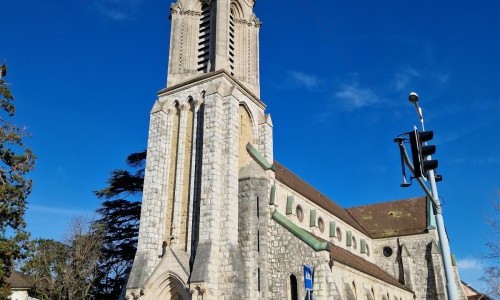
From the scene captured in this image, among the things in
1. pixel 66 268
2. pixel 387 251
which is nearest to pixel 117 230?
pixel 66 268

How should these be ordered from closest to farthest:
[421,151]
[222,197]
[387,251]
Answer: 1. [421,151]
2. [222,197]
3. [387,251]

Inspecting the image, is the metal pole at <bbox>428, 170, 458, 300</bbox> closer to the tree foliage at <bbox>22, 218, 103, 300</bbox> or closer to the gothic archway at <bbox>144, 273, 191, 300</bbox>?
the gothic archway at <bbox>144, 273, 191, 300</bbox>

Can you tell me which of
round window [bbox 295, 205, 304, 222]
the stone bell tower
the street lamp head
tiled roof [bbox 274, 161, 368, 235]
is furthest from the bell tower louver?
the street lamp head

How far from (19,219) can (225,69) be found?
40.2 ft

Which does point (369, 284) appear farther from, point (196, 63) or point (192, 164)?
point (196, 63)

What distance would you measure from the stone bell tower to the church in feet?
0.18

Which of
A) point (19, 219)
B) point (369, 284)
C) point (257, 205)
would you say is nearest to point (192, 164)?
point (257, 205)

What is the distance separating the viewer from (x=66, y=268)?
24.5m

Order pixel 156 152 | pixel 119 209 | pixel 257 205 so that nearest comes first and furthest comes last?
pixel 257 205, pixel 156 152, pixel 119 209

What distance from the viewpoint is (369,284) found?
2505 cm

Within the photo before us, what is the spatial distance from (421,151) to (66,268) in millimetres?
22019

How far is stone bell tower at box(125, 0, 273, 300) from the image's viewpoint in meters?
19.1

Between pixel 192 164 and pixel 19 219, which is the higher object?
pixel 192 164

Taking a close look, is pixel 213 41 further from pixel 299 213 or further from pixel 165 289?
pixel 165 289
